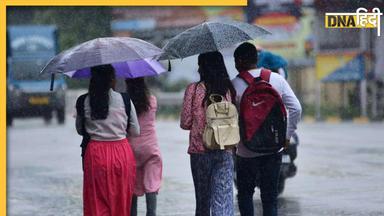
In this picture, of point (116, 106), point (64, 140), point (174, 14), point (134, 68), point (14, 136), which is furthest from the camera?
point (174, 14)

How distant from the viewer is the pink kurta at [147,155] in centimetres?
836

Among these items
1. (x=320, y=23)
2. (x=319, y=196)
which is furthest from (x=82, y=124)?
(x=320, y=23)

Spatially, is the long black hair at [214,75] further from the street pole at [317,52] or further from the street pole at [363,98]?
the street pole at [317,52]

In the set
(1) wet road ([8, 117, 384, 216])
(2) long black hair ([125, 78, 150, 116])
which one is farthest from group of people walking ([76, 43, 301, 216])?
(1) wet road ([8, 117, 384, 216])

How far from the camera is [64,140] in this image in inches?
846

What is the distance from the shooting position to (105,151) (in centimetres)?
720

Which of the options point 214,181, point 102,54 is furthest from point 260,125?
point 102,54

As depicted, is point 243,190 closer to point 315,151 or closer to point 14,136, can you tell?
point 315,151

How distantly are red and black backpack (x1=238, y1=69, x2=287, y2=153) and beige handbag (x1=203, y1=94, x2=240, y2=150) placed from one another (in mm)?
137

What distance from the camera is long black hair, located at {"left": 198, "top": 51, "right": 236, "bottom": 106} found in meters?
7.34

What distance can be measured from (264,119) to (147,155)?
1.44 meters

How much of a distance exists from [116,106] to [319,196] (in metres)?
4.38

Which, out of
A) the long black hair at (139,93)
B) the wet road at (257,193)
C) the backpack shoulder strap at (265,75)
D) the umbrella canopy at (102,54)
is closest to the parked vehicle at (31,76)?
the wet road at (257,193)

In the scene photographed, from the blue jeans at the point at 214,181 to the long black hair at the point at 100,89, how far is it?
2.64 ft
